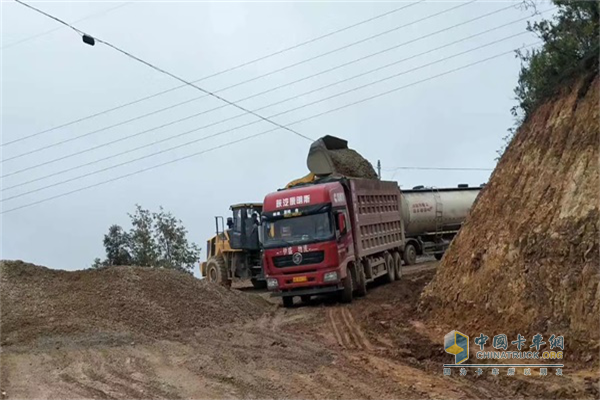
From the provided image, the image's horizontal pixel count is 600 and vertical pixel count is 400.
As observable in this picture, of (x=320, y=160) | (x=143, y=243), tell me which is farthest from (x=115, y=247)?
(x=320, y=160)

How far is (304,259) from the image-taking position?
49.3 ft

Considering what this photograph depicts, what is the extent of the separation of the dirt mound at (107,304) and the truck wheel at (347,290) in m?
2.28

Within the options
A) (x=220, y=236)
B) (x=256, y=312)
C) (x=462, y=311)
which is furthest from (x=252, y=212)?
(x=462, y=311)

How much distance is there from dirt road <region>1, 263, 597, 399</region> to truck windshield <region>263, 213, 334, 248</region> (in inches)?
139

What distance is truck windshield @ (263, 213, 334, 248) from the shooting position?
49.3 ft

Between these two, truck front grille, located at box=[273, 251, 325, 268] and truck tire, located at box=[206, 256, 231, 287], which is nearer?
truck front grille, located at box=[273, 251, 325, 268]

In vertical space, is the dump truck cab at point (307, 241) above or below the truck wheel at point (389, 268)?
above

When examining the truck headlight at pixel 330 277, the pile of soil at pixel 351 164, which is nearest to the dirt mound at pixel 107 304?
the truck headlight at pixel 330 277

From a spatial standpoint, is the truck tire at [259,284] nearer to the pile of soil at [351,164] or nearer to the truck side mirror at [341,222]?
the pile of soil at [351,164]

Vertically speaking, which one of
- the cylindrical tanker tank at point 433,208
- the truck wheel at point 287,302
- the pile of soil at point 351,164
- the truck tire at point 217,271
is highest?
the pile of soil at point 351,164

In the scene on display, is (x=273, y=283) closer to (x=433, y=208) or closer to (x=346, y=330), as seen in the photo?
(x=346, y=330)

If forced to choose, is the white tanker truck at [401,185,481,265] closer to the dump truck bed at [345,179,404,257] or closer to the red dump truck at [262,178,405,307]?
the dump truck bed at [345,179,404,257]

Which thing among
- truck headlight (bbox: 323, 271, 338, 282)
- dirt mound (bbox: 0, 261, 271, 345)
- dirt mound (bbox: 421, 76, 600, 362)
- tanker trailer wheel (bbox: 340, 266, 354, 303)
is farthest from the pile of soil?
dirt mound (bbox: 421, 76, 600, 362)

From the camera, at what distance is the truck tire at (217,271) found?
20531mm
